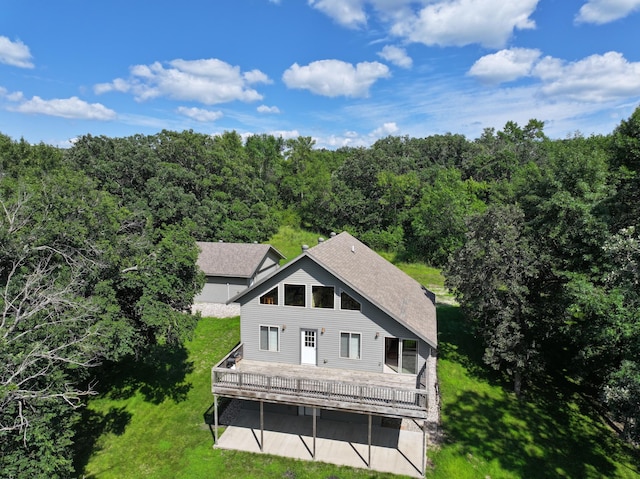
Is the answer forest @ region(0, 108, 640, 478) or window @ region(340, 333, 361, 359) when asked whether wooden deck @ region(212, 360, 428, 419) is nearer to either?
window @ region(340, 333, 361, 359)

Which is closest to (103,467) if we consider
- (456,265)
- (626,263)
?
(456,265)

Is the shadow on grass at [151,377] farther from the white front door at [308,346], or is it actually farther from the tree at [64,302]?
the white front door at [308,346]

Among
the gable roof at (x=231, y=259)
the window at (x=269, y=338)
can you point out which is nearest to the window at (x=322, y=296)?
the window at (x=269, y=338)

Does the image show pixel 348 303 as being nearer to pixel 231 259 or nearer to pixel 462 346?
pixel 462 346

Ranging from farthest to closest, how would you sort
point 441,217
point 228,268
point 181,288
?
point 441,217
point 228,268
point 181,288

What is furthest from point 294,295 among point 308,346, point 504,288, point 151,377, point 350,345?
point 504,288

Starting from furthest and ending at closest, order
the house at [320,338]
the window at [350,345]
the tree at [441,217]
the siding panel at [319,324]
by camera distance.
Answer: the tree at [441,217] → the window at [350,345] → the siding panel at [319,324] → the house at [320,338]

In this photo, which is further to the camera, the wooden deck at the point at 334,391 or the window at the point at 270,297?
the window at the point at 270,297
